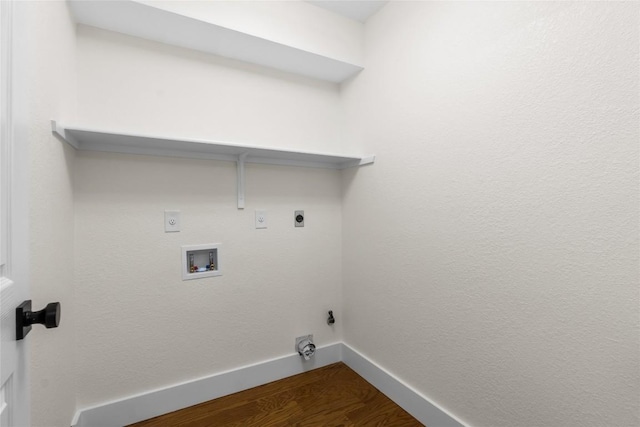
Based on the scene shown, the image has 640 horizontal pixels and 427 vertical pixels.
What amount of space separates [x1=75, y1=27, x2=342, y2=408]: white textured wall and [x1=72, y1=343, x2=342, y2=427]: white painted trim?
0.05m

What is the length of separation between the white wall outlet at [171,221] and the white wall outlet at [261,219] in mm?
470

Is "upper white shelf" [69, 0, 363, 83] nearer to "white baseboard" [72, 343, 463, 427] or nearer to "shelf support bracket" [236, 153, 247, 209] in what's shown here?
"shelf support bracket" [236, 153, 247, 209]

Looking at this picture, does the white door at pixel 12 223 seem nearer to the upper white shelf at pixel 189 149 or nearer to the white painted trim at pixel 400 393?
the upper white shelf at pixel 189 149

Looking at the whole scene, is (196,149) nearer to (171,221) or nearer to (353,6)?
(171,221)

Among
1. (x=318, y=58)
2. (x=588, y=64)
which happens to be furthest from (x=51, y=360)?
(x=588, y=64)

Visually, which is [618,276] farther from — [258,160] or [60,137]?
[60,137]

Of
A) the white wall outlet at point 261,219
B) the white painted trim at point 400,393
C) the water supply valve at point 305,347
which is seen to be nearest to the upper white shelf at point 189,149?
the white wall outlet at point 261,219

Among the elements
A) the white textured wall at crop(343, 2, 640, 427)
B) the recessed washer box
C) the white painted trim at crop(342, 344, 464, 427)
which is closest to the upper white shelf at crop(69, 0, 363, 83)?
the white textured wall at crop(343, 2, 640, 427)

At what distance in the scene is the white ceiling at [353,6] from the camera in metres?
1.77

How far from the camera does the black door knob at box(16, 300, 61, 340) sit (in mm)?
583

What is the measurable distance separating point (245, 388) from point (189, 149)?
1535 mm

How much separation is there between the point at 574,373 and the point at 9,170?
5.60 feet

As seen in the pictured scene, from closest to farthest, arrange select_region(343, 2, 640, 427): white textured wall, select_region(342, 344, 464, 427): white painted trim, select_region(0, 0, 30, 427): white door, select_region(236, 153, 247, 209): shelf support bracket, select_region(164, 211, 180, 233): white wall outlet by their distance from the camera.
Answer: select_region(0, 0, 30, 427): white door < select_region(343, 2, 640, 427): white textured wall < select_region(342, 344, 464, 427): white painted trim < select_region(164, 211, 180, 233): white wall outlet < select_region(236, 153, 247, 209): shelf support bracket

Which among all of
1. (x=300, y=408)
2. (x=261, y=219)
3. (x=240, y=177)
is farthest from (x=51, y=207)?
(x=300, y=408)
